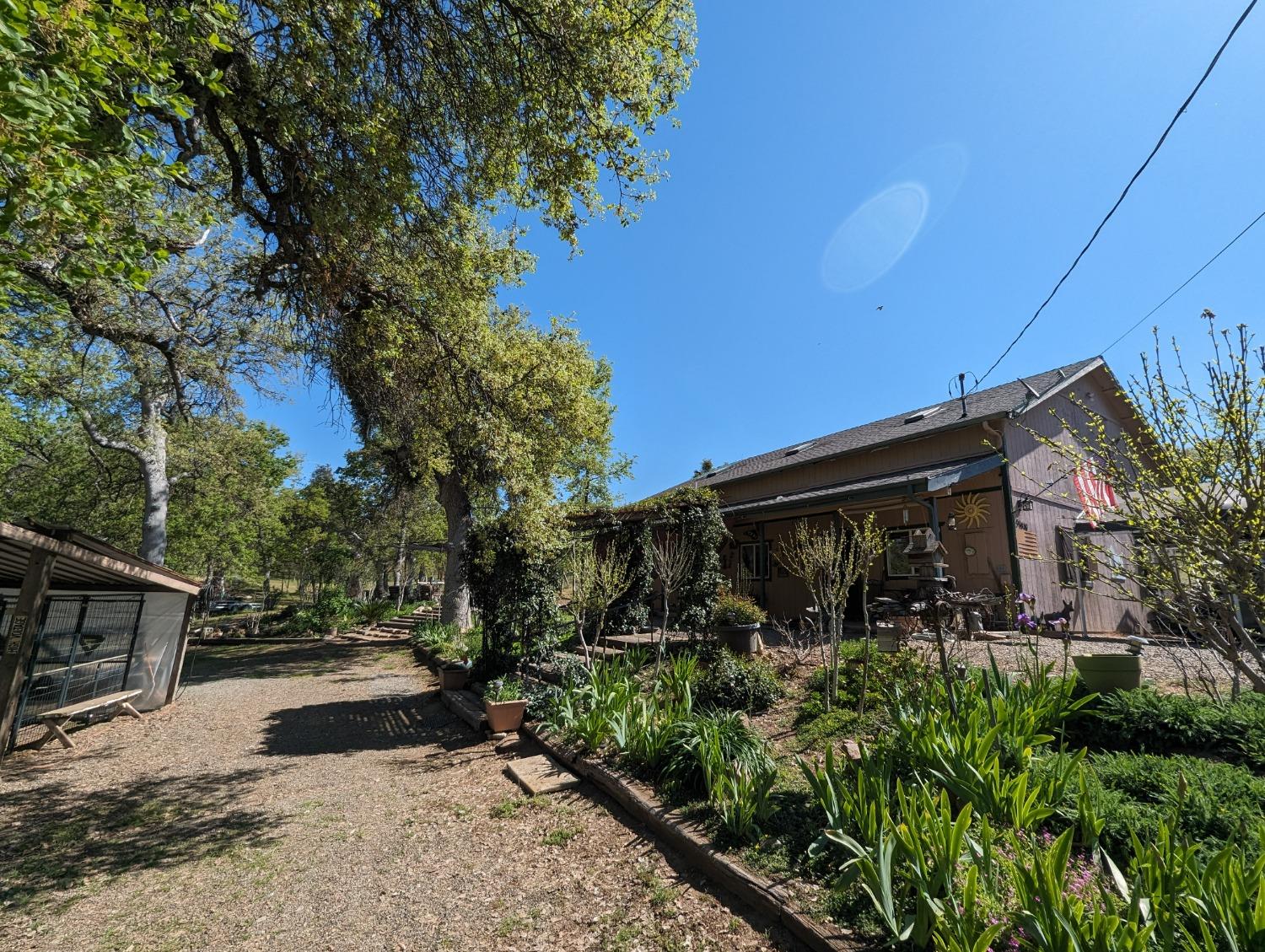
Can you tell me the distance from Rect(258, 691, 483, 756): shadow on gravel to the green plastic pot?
7438mm

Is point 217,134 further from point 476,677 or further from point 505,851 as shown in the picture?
point 476,677

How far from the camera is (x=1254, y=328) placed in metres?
3.00

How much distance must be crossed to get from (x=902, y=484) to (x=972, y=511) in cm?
275

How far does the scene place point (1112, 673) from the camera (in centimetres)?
544

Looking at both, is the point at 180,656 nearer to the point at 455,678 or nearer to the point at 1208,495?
the point at 455,678

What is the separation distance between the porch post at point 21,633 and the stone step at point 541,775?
5908 millimetres

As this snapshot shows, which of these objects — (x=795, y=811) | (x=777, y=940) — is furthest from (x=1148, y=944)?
(x=795, y=811)

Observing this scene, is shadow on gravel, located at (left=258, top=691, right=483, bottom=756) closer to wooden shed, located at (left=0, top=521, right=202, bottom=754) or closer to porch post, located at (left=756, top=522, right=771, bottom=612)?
wooden shed, located at (left=0, top=521, right=202, bottom=754)

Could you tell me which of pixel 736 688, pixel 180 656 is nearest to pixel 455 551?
pixel 180 656

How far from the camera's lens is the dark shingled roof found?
42.2 feet

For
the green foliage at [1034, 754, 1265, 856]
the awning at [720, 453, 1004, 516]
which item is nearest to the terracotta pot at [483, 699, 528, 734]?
the green foliage at [1034, 754, 1265, 856]

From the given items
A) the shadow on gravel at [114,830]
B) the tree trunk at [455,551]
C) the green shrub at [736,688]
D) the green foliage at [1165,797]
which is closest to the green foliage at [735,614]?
the green shrub at [736,688]

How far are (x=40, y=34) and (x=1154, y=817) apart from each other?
26.5 feet

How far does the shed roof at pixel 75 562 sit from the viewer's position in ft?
20.6
